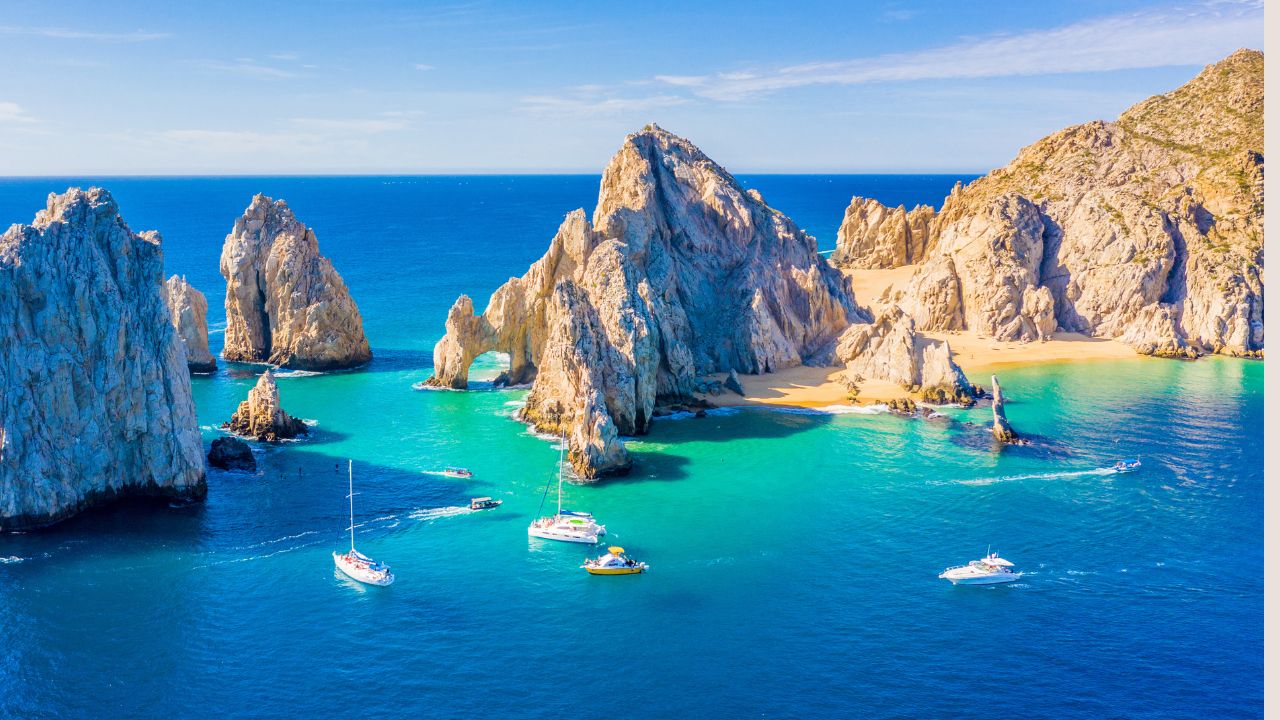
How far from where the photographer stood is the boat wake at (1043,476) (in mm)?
77562

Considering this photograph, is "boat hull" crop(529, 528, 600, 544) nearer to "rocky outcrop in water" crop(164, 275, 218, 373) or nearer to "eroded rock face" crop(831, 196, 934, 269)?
"rocky outcrop in water" crop(164, 275, 218, 373)

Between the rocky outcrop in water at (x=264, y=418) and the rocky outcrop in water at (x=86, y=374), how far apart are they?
13.7 meters

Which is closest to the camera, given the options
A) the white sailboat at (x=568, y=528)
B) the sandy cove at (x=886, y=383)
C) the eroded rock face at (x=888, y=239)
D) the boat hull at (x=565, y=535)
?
the boat hull at (x=565, y=535)

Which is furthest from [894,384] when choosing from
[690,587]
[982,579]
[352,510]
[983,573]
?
[352,510]

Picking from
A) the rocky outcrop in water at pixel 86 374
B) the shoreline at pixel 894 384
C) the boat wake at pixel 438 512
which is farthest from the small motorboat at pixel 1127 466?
the rocky outcrop in water at pixel 86 374

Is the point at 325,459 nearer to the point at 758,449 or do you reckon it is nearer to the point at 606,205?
the point at 758,449

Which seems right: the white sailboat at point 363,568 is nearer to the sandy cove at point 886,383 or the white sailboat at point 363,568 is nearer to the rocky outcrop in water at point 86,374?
the rocky outcrop in water at point 86,374

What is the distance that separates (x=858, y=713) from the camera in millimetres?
46688

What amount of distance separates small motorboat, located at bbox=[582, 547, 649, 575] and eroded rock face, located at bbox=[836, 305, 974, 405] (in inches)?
2025

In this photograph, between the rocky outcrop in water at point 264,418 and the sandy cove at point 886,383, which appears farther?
the sandy cove at point 886,383

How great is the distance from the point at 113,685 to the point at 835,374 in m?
80.0

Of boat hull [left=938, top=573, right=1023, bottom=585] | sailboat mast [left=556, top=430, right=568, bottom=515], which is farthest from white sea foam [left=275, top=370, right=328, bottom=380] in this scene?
boat hull [left=938, top=573, right=1023, bottom=585]

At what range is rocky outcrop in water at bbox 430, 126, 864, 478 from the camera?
289ft

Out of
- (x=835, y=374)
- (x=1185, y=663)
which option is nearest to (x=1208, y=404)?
(x=835, y=374)
